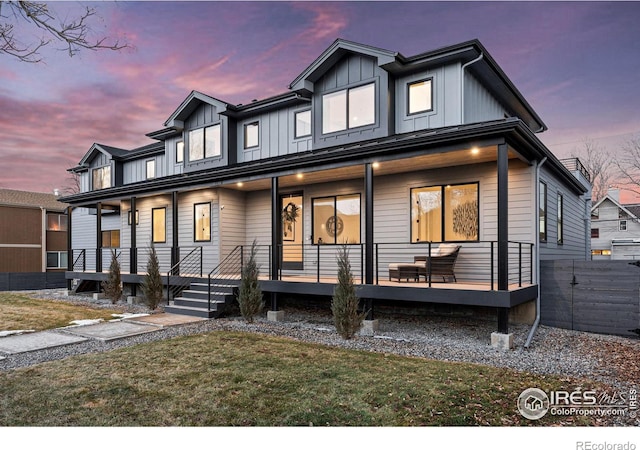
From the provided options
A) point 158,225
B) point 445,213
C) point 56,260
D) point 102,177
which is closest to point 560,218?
point 445,213

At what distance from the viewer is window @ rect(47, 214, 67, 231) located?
1008 inches

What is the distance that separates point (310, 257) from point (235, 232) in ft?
9.29

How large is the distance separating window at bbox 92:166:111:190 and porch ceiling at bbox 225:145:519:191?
32.4 feet

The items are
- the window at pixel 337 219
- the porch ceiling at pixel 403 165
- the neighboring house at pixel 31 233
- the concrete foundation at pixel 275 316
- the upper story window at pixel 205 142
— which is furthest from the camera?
the neighboring house at pixel 31 233

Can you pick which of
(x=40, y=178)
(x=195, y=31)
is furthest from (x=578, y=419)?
(x=40, y=178)

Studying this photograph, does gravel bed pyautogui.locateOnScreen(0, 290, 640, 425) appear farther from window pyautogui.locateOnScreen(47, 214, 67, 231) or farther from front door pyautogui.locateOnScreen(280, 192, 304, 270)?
window pyautogui.locateOnScreen(47, 214, 67, 231)

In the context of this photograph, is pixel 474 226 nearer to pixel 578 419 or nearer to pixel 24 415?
pixel 578 419

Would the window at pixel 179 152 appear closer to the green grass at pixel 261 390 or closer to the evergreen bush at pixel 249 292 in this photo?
the evergreen bush at pixel 249 292

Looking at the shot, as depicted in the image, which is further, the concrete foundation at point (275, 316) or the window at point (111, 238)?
the window at point (111, 238)

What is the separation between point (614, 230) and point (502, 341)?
3357 cm

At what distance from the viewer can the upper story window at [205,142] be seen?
13.9 metres

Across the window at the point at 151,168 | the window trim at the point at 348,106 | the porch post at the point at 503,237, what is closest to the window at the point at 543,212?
the porch post at the point at 503,237

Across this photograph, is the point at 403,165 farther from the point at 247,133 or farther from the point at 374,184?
the point at 247,133

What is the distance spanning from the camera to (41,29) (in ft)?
15.3
